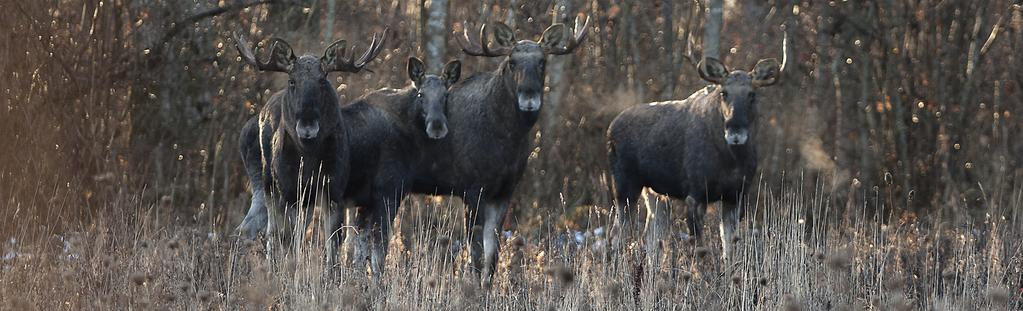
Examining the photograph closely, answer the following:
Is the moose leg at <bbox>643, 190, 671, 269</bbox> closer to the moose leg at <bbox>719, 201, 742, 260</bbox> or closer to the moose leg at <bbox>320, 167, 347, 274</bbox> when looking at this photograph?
the moose leg at <bbox>719, 201, 742, 260</bbox>

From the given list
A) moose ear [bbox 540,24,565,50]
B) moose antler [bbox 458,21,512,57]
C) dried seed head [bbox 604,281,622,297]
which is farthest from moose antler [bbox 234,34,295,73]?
dried seed head [bbox 604,281,622,297]

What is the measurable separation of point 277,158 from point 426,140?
133cm

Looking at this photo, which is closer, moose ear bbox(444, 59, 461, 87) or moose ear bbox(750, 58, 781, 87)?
moose ear bbox(444, 59, 461, 87)

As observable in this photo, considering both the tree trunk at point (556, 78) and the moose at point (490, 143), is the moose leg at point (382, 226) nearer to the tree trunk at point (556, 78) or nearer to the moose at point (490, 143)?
the moose at point (490, 143)

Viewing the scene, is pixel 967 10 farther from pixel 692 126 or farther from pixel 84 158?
pixel 84 158

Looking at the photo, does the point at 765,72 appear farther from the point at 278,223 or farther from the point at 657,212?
the point at 278,223

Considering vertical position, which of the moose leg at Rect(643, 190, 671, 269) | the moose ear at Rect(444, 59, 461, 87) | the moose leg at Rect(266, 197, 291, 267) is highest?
the moose ear at Rect(444, 59, 461, 87)

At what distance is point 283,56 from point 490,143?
1.81 m

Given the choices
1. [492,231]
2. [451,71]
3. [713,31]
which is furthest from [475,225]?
[713,31]

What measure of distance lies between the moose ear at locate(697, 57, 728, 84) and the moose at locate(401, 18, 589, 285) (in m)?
1.01

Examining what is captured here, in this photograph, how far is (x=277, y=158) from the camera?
33.9ft

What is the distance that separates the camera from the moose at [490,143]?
36.2ft

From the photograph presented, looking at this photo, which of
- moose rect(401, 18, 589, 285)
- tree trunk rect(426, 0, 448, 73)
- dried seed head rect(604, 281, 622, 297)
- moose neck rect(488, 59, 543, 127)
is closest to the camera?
dried seed head rect(604, 281, 622, 297)

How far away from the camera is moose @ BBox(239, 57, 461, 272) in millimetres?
10781
